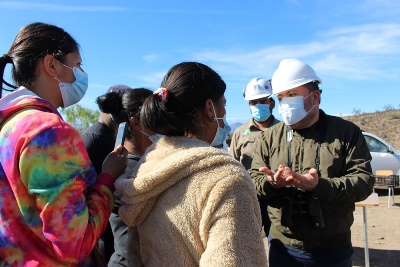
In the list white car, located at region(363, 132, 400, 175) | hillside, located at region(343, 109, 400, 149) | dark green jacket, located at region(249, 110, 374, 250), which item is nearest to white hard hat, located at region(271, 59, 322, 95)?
dark green jacket, located at region(249, 110, 374, 250)

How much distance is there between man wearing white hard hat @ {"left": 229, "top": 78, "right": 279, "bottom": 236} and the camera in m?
4.73

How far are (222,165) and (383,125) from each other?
22779 mm

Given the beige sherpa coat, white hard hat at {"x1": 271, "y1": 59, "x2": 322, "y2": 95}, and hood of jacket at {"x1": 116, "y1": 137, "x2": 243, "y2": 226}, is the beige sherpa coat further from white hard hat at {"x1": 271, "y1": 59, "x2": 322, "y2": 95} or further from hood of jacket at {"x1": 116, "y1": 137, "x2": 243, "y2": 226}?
white hard hat at {"x1": 271, "y1": 59, "x2": 322, "y2": 95}

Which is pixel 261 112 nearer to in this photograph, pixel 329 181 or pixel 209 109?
pixel 329 181

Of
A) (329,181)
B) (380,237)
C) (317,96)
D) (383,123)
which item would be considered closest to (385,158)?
(380,237)

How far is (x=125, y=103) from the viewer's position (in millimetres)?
2574

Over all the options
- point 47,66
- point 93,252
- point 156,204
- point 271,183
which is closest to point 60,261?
point 93,252

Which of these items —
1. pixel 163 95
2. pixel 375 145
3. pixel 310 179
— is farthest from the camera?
pixel 375 145

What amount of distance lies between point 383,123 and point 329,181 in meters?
21.9

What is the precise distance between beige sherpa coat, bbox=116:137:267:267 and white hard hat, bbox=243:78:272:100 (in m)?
3.37

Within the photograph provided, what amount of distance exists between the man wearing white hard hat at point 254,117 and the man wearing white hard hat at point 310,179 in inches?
80.3

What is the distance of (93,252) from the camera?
4.98ft

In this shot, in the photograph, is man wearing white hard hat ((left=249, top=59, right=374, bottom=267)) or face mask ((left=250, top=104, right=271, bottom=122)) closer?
man wearing white hard hat ((left=249, top=59, right=374, bottom=267))

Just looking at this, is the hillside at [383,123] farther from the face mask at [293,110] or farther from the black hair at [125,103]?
the black hair at [125,103]
